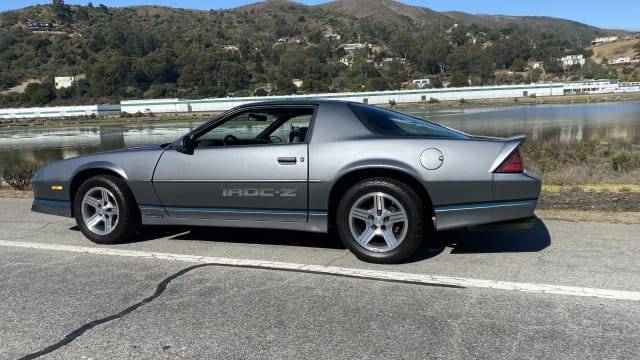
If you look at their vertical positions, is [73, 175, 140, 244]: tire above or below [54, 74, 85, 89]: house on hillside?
below

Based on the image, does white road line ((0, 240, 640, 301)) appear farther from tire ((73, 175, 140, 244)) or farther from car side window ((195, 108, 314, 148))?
car side window ((195, 108, 314, 148))

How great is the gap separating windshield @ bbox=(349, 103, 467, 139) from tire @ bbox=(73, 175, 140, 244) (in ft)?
8.74

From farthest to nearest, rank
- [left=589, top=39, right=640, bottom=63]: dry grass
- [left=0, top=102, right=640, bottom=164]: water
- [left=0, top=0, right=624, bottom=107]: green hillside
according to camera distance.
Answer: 1. [left=589, top=39, right=640, bottom=63]: dry grass
2. [left=0, top=0, right=624, bottom=107]: green hillside
3. [left=0, top=102, right=640, bottom=164]: water

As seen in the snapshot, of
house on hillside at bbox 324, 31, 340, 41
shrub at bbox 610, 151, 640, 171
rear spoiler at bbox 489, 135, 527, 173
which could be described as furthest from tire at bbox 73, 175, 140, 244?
house on hillside at bbox 324, 31, 340, 41

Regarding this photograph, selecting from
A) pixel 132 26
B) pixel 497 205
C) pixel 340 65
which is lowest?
pixel 497 205

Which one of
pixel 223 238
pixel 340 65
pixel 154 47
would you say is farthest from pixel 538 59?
pixel 223 238

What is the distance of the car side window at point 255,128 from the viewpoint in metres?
6.06

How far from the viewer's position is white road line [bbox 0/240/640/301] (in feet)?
14.8

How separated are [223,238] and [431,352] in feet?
11.7

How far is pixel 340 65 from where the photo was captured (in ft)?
455

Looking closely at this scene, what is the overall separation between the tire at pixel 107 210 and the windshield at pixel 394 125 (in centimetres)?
266

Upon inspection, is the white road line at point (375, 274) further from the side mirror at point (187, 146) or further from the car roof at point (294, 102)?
the car roof at point (294, 102)

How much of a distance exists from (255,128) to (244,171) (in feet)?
2.25

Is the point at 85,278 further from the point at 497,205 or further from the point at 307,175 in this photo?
the point at 497,205
